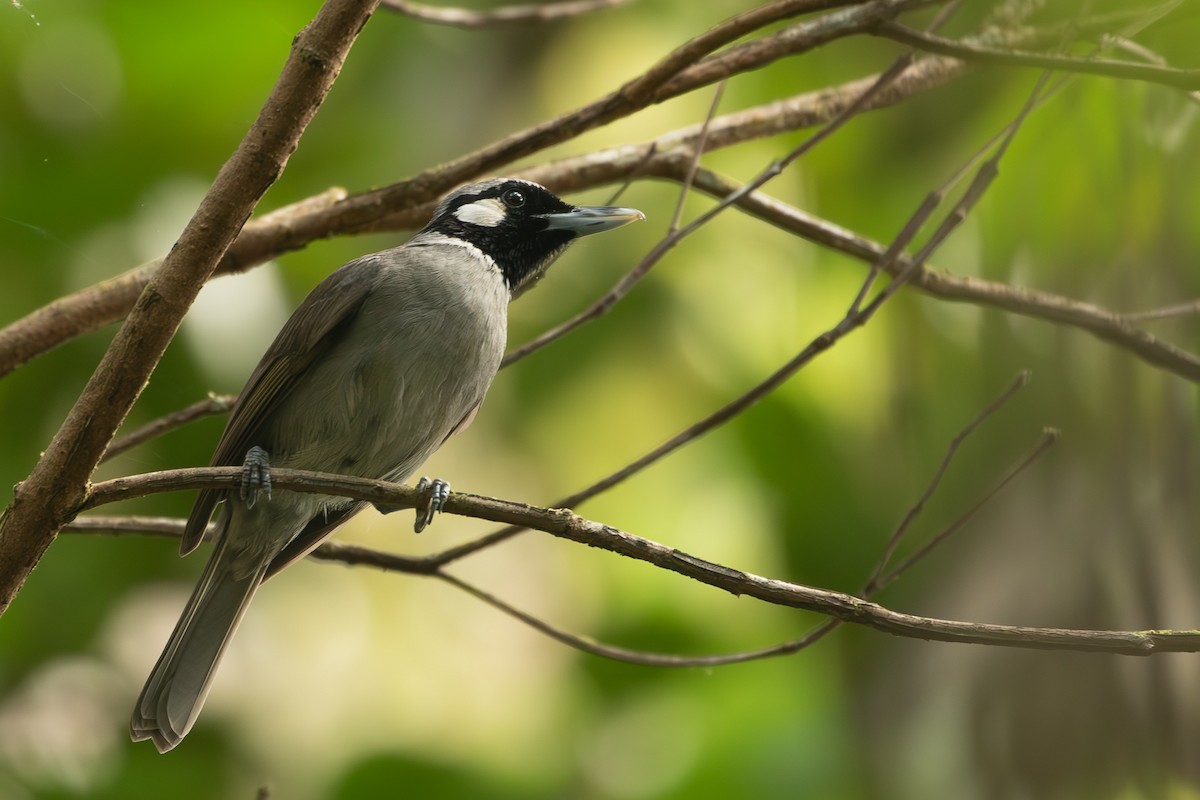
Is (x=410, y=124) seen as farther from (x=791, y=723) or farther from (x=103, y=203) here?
(x=791, y=723)

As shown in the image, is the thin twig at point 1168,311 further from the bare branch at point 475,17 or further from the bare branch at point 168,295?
the bare branch at point 475,17

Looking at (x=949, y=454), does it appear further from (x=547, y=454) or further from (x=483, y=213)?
(x=547, y=454)

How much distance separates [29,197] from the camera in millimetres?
4090

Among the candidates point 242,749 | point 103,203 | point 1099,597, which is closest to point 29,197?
point 103,203

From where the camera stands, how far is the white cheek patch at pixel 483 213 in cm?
357

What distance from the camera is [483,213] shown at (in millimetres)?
3607

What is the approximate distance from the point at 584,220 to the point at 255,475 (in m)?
1.60

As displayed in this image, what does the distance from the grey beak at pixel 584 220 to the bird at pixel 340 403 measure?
159mm

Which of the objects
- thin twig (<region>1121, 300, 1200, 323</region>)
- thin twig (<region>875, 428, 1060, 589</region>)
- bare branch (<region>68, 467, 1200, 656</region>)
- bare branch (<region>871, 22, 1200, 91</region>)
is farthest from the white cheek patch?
thin twig (<region>1121, 300, 1200, 323</region>)

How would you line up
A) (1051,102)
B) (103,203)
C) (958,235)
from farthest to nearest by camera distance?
(103,203) → (958,235) → (1051,102)

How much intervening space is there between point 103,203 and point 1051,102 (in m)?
4.05

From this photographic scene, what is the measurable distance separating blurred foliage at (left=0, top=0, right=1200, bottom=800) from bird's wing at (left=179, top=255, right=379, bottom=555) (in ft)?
0.83

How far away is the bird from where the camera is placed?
301cm

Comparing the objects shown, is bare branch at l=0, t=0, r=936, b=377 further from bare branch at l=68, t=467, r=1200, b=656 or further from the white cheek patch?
bare branch at l=68, t=467, r=1200, b=656
